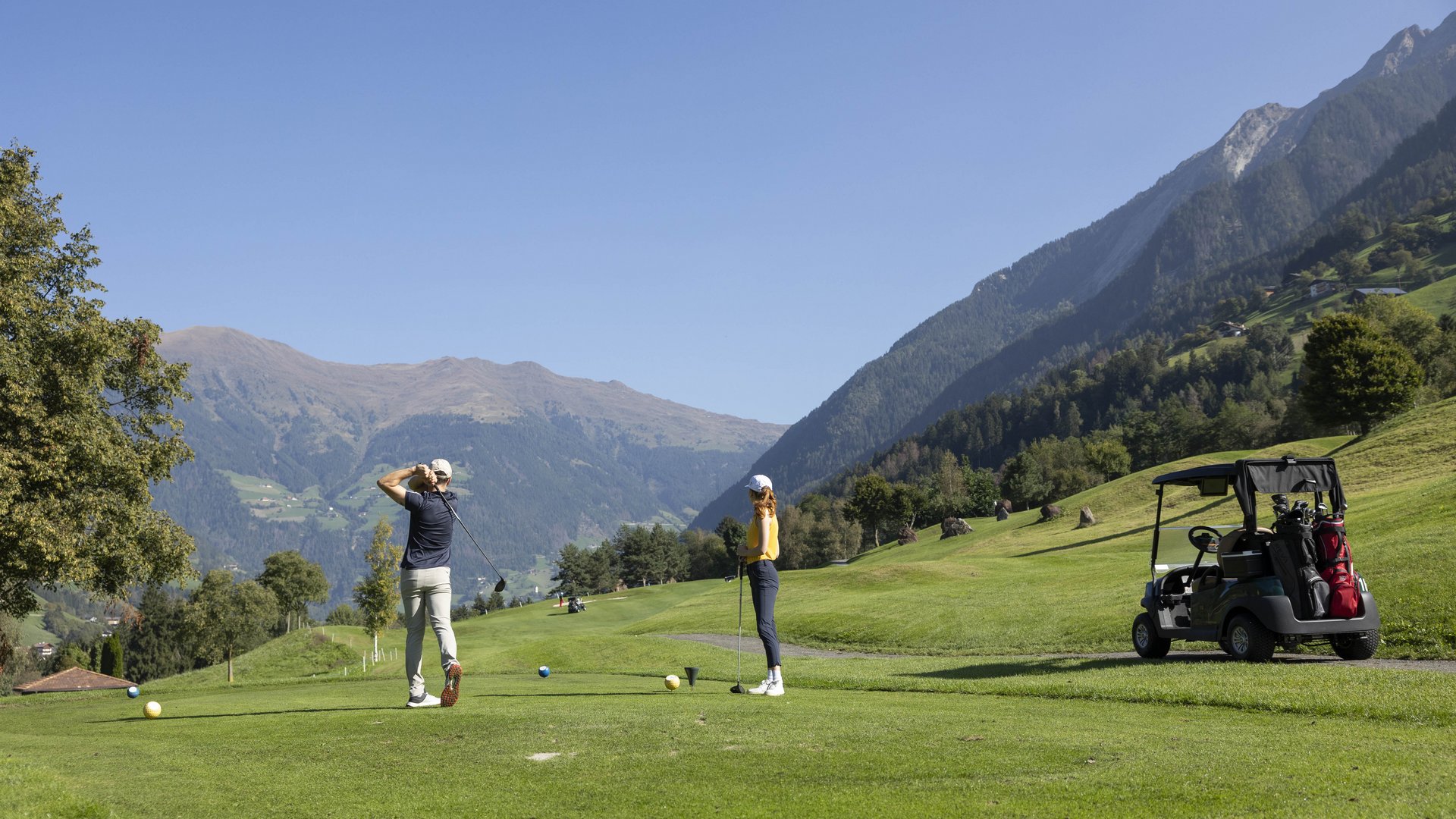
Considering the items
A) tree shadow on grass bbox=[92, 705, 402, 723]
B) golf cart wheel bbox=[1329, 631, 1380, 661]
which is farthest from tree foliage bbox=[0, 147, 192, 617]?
golf cart wheel bbox=[1329, 631, 1380, 661]

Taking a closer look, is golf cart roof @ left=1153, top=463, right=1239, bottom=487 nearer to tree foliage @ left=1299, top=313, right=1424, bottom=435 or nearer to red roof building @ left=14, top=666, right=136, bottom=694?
tree foliage @ left=1299, top=313, right=1424, bottom=435

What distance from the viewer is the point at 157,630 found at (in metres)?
138

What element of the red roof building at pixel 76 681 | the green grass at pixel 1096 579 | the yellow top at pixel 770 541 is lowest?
the red roof building at pixel 76 681

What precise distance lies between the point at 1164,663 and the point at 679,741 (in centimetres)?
1187

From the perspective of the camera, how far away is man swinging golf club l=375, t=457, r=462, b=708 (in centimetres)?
1237

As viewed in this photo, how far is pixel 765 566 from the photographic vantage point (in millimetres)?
13906

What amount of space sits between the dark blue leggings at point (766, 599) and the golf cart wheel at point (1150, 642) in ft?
28.7

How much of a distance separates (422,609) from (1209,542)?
1388 centimetres

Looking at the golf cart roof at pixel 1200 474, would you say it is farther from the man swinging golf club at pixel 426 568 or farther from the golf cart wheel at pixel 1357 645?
the man swinging golf club at pixel 426 568

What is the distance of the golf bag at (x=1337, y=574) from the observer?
15117 millimetres

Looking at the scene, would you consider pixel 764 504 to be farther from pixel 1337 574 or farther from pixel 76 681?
pixel 76 681

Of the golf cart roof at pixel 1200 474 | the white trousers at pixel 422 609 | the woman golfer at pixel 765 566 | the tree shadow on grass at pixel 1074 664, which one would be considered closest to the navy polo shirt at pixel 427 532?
the white trousers at pixel 422 609

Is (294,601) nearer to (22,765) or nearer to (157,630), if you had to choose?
→ (157,630)

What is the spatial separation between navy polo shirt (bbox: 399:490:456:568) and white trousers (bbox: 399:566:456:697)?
122 millimetres
